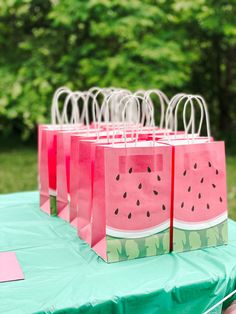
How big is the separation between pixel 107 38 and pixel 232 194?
3070mm

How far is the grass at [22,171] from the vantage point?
5297mm

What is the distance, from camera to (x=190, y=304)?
58.4 inches

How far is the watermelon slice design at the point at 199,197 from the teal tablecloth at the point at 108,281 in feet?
0.18

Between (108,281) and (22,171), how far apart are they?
497 cm

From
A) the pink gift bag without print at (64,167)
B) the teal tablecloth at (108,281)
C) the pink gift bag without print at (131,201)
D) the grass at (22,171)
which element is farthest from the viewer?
the grass at (22,171)

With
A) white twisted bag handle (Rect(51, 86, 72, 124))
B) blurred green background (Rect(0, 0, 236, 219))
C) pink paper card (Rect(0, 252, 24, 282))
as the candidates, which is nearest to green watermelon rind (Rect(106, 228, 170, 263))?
pink paper card (Rect(0, 252, 24, 282))

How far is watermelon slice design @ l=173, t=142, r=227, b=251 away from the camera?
1.68 m

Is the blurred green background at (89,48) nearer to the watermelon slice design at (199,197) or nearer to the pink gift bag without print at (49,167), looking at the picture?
the pink gift bag without print at (49,167)

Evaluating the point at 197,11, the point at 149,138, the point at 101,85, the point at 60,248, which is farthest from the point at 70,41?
the point at 60,248

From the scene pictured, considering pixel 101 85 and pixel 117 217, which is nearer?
pixel 117 217

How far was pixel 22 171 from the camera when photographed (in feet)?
20.5

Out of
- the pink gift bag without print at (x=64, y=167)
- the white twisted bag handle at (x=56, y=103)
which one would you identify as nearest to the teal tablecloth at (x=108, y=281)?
the pink gift bag without print at (x=64, y=167)

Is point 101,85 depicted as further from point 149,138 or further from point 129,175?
point 129,175

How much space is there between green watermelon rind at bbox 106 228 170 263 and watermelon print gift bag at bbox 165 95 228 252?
5 cm
